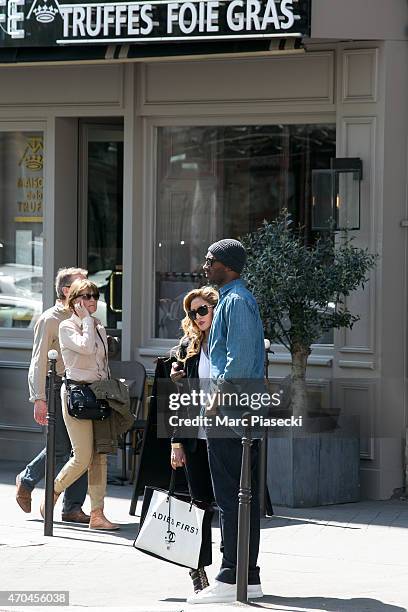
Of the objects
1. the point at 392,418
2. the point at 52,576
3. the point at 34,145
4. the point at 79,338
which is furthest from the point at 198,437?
the point at 34,145

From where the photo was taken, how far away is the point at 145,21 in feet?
35.3

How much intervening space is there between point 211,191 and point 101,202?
1.30 metres

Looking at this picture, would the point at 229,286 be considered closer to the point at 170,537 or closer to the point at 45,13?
the point at 170,537

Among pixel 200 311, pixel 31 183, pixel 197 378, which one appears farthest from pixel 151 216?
pixel 197 378

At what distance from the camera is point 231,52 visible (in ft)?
35.1

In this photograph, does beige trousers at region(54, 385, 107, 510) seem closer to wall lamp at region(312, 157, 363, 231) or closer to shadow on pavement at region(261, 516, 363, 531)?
shadow on pavement at region(261, 516, 363, 531)

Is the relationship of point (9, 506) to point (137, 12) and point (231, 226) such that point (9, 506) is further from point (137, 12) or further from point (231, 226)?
point (137, 12)

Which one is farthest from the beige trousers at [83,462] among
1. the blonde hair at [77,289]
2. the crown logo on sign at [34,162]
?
the crown logo on sign at [34,162]

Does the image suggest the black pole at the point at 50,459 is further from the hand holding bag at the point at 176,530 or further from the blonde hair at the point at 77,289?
the hand holding bag at the point at 176,530

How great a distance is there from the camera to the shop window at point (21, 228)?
12.8 meters

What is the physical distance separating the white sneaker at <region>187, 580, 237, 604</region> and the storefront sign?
194 inches

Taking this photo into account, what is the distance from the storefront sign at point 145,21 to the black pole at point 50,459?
3.15 metres

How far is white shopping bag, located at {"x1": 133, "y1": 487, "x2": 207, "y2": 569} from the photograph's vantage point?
752 centimetres

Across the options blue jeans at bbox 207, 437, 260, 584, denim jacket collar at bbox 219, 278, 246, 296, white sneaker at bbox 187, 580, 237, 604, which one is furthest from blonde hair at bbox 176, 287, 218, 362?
white sneaker at bbox 187, 580, 237, 604
